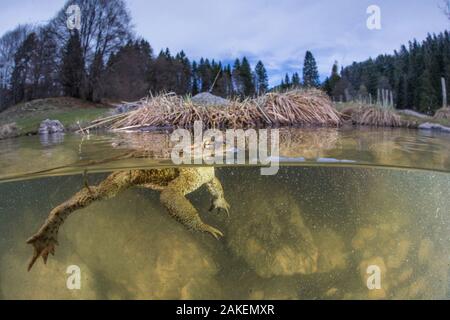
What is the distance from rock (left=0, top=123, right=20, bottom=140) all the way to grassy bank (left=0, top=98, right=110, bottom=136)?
37mm

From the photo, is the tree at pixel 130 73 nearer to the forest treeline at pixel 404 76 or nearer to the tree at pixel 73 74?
the tree at pixel 73 74

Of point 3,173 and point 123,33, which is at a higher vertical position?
point 123,33

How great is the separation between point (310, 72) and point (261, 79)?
1.70 ft

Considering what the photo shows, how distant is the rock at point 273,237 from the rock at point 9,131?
260 centimetres

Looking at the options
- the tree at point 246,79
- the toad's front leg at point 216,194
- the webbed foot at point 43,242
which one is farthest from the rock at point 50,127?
the tree at point 246,79

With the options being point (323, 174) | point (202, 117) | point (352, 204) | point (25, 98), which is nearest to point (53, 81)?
point (25, 98)

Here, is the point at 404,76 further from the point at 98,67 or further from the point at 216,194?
the point at 98,67

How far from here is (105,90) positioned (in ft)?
11.1

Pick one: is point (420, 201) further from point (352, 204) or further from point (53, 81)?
point (53, 81)

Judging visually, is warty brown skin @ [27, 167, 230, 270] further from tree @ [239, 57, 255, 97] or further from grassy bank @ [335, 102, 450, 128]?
grassy bank @ [335, 102, 450, 128]

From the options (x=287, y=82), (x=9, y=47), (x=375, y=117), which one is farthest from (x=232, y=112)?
(x=9, y=47)

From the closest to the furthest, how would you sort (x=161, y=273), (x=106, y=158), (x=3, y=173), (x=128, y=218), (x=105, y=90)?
(x=106, y=158) < (x=3, y=173) < (x=105, y=90) < (x=161, y=273) < (x=128, y=218)

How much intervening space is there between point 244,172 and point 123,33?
201cm

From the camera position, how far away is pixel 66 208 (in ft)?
8.61
